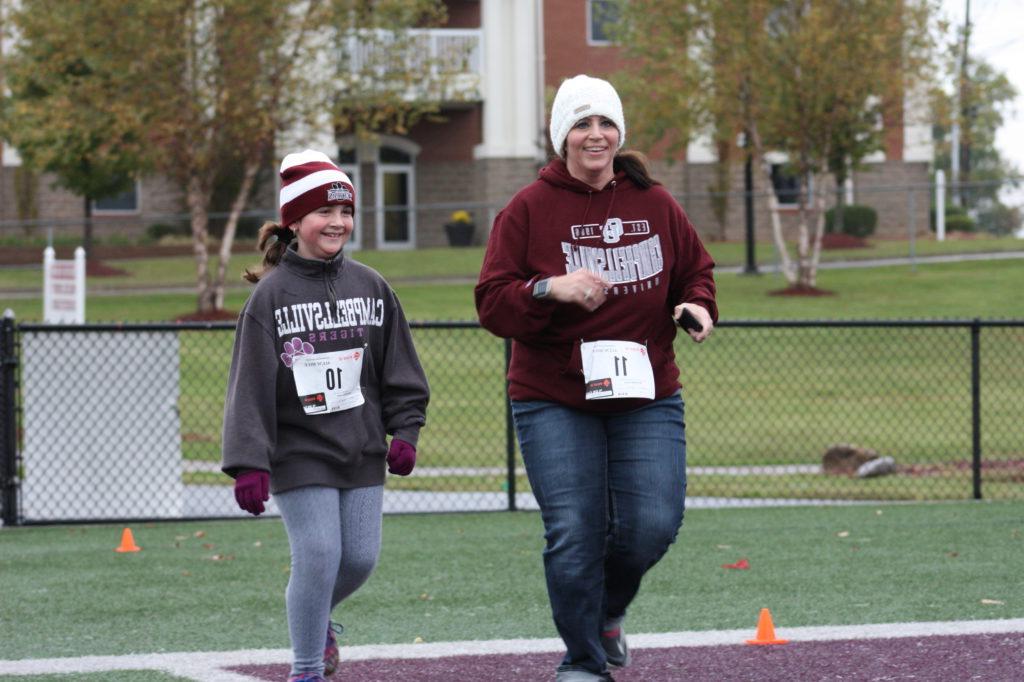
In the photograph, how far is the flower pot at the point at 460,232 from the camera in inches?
1369

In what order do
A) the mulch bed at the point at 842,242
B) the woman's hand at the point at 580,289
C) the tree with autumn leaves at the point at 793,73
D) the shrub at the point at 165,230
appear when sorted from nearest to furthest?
the woman's hand at the point at 580,289 → the tree with autumn leaves at the point at 793,73 → the shrub at the point at 165,230 → the mulch bed at the point at 842,242

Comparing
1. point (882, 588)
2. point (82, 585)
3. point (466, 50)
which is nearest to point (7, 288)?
point (466, 50)

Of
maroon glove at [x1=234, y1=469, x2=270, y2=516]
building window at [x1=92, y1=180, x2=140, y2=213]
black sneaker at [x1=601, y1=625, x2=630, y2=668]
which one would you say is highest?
building window at [x1=92, y1=180, x2=140, y2=213]

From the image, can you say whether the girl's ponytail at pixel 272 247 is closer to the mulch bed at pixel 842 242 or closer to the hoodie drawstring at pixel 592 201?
the hoodie drawstring at pixel 592 201

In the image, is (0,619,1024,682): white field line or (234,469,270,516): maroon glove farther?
(0,619,1024,682): white field line

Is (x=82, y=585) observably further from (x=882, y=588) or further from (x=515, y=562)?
(x=882, y=588)

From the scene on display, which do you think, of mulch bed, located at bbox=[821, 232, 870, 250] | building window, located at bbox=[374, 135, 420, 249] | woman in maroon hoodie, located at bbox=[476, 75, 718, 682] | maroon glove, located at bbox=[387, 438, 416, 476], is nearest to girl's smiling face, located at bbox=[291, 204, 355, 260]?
woman in maroon hoodie, located at bbox=[476, 75, 718, 682]

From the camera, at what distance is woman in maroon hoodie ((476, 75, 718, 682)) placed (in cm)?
458

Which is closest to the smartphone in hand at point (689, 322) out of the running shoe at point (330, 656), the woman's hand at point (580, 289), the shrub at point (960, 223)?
the woman's hand at point (580, 289)

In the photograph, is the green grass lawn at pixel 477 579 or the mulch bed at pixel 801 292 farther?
the mulch bed at pixel 801 292

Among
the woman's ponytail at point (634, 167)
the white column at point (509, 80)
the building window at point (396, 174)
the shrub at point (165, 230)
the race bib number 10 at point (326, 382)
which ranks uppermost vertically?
the white column at point (509, 80)

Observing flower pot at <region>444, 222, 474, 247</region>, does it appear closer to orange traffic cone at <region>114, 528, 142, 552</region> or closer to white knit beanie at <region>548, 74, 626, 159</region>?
orange traffic cone at <region>114, 528, 142, 552</region>

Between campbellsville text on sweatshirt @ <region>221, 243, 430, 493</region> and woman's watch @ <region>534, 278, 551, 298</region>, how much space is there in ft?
1.85

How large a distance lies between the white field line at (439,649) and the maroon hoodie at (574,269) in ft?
4.49
